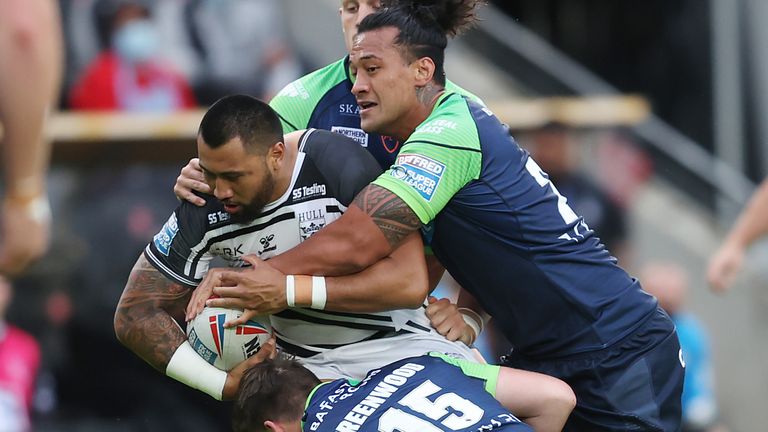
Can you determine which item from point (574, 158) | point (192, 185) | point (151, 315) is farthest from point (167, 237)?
point (574, 158)

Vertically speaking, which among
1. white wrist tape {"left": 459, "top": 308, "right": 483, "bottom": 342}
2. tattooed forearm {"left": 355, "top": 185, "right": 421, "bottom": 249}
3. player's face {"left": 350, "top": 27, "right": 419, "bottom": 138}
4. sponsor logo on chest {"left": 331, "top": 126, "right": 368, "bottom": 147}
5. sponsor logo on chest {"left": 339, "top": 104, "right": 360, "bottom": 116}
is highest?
player's face {"left": 350, "top": 27, "right": 419, "bottom": 138}

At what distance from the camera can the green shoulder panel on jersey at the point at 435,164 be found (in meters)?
4.54

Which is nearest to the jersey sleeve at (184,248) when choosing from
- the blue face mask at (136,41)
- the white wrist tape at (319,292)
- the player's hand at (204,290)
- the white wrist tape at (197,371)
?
the player's hand at (204,290)

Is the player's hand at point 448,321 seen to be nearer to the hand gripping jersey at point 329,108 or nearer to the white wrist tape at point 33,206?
the hand gripping jersey at point 329,108

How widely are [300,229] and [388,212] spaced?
0.39 metres

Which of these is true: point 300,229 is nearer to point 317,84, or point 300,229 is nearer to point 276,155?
point 276,155

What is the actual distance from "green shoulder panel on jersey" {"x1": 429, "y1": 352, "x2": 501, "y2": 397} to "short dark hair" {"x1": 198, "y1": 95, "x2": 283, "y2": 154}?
988mm

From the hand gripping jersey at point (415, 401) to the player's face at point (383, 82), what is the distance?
0.91 metres

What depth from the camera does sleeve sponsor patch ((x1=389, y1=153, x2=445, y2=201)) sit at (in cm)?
455

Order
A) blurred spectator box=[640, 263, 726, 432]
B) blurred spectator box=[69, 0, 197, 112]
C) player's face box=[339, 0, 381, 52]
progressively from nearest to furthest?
player's face box=[339, 0, 381, 52]
blurred spectator box=[640, 263, 726, 432]
blurred spectator box=[69, 0, 197, 112]

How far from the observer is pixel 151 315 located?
16.0 feet

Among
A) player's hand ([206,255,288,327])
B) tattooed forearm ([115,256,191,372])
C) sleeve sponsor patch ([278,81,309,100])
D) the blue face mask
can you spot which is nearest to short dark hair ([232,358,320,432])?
player's hand ([206,255,288,327])

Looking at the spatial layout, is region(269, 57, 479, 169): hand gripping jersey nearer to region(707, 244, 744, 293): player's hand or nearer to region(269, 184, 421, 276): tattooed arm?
region(269, 184, 421, 276): tattooed arm

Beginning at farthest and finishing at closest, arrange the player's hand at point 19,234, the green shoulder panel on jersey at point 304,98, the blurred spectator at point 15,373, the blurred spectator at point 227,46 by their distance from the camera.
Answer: the blurred spectator at point 227,46
the blurred spectator at point 15,373
the green shoulder panel on jersey at point 304,98
the player's hand at point 19,234
